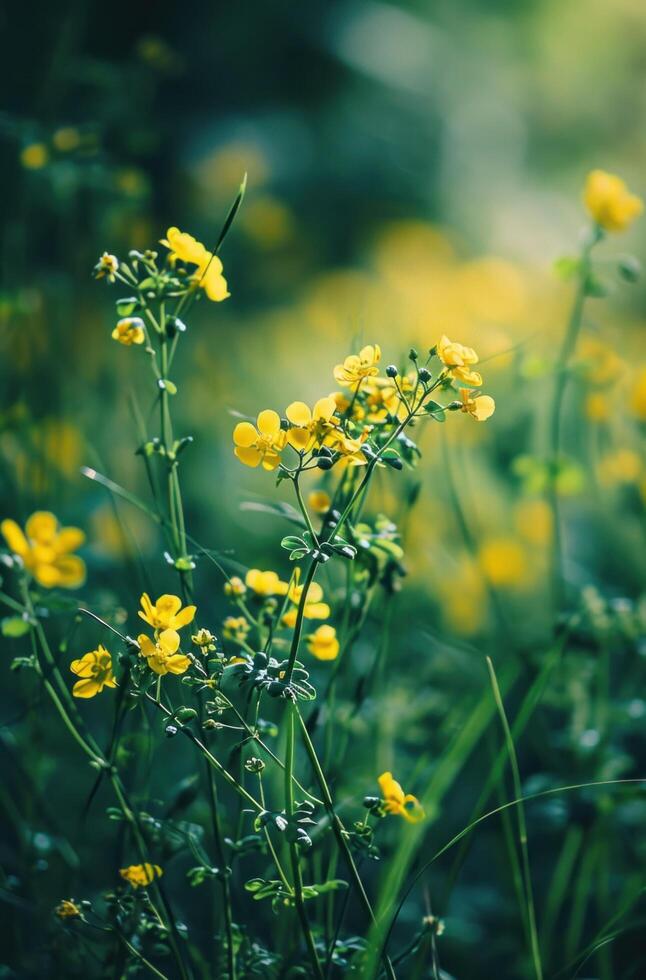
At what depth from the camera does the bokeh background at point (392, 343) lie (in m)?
1.06

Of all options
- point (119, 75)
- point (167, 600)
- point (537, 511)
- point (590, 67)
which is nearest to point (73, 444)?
point (119, 75)

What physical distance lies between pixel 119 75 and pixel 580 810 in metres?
1.29

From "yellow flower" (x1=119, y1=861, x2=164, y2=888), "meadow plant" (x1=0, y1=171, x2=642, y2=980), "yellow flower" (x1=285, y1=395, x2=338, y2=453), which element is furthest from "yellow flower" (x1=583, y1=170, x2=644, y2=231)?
"yellow flower" (x1=119, y1=861, x2=164, y2=888)

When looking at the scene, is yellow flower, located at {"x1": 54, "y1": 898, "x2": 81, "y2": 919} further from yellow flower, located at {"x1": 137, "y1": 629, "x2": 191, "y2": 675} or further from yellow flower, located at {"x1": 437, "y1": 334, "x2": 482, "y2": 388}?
yellow flower, located at {"x1": 437, "y1": 334, "x2": 482, "y2": 388}

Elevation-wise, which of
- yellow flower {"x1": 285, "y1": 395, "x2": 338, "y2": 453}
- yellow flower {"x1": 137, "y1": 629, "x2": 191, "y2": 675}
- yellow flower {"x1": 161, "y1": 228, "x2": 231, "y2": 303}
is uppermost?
yellow flower {"x1": 161, "y1": 228, "x2": 231, "y2": 303}

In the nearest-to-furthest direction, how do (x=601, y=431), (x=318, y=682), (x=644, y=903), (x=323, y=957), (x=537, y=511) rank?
(x=323, y=957), (x=644, y=903), (x=318, y=682), (x=601, y=431), (x=537, y=511)

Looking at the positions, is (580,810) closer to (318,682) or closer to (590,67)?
(318,682)

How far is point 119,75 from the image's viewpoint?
55.1 inches

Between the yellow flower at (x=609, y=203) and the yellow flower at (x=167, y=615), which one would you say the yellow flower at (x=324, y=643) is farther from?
the yellow flower at (x=609, y=203)

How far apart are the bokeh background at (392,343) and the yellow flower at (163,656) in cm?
30

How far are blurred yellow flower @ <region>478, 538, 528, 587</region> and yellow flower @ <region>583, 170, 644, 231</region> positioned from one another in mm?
666

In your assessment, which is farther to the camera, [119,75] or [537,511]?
[537,511]

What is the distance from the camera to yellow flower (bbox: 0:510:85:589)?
0.84 m

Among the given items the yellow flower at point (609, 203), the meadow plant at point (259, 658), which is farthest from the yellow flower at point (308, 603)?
the yellow flower at point (609, 203)
